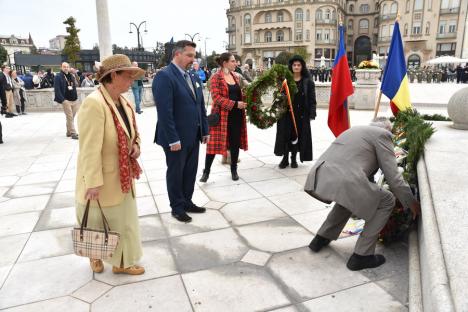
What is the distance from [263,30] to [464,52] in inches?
1365

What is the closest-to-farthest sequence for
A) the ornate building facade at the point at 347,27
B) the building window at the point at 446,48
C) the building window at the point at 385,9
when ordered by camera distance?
1. the building window at the point at 446,48
2. the ornate building facade at the point at 347,27
3. the building window at the point at 385,9

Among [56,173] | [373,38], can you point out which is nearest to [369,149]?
[56,173]

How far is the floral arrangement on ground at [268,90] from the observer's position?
5.84 meters

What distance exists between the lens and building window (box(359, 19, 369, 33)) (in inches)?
3012

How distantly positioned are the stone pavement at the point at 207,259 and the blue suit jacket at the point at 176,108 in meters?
0.99

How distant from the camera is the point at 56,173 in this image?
6320 millimetres

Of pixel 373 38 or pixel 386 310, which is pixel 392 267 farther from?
pixel 373 38

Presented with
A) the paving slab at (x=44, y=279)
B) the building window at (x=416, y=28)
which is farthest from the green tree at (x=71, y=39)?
the building window at (x=416, y=28)

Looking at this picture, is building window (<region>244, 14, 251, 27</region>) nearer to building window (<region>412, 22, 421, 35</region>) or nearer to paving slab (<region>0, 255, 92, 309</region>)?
building window (<region>412, 22, 421, 35</region>)

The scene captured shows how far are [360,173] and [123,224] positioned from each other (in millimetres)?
1932

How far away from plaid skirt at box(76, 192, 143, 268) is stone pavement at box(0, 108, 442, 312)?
0.60 feet

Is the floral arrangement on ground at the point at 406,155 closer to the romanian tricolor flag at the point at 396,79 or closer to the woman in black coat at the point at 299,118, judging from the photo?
the romanian tricolor flag at the point at 396,79

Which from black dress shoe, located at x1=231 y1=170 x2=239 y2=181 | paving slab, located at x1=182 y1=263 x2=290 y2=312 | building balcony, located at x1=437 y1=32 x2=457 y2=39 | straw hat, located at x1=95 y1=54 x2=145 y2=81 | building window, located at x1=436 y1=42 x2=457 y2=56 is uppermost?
building balcony, located at x1=437 y1=32 x2=457 y2=39

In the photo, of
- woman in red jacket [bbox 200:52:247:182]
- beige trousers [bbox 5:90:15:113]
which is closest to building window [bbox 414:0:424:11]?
beige trousers [bbox 5:90:15:113]
